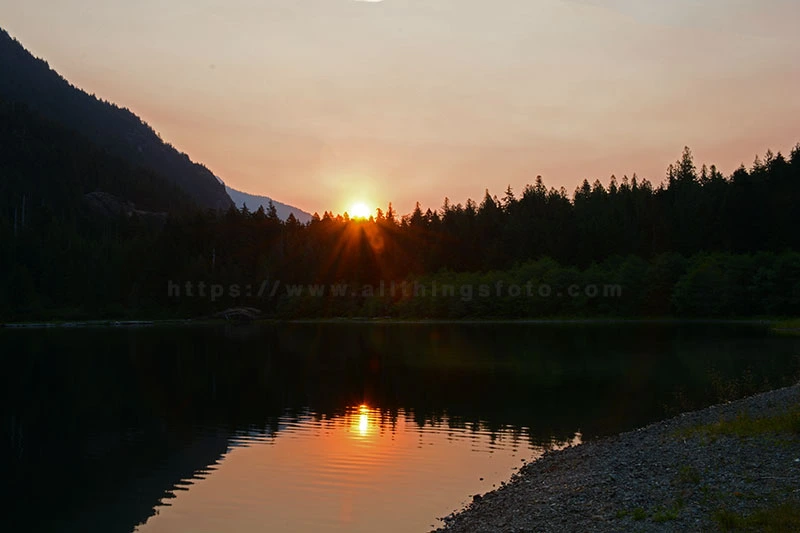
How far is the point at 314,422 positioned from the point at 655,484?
20.4 meters

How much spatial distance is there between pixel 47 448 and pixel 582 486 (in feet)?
73.8

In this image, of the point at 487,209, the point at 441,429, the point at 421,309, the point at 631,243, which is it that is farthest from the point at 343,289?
the point at 441,429

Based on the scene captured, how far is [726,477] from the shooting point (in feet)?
53.4

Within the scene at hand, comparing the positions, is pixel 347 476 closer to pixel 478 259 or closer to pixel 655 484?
pixel 655 484

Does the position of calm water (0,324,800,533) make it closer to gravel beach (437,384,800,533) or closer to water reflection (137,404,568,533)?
water reflection (137,404,568,533)

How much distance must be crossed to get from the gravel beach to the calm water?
2.17m

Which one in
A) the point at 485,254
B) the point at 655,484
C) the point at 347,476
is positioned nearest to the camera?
the point at 655,484

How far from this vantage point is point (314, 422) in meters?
34.3

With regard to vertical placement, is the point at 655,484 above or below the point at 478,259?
below

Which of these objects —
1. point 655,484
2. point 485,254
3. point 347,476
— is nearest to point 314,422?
point 347,476

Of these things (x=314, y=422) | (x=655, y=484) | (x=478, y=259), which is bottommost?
(x=314, y=422)

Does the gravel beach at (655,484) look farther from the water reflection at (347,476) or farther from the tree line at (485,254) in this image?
the tree line at (485,254)

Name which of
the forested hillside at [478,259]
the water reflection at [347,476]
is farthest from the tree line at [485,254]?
the water reflection at [347,476]

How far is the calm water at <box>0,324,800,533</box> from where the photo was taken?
20797 mm
